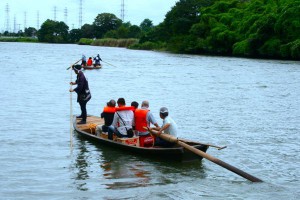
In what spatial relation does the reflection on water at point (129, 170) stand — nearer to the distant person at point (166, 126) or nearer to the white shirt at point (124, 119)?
the distant person at point (166, 126)

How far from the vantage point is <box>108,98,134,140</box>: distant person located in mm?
13695

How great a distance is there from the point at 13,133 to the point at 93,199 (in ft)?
25.2

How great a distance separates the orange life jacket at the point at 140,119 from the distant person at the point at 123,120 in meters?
0.18

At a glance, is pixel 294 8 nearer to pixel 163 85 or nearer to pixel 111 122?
pixel 163 85

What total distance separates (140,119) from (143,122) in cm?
11

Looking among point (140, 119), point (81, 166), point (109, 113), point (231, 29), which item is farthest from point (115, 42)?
point (81, 166)

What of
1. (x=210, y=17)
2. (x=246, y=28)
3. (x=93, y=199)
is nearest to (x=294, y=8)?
(x=246, y=28)

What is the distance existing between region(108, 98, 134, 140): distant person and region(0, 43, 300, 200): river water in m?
0.63

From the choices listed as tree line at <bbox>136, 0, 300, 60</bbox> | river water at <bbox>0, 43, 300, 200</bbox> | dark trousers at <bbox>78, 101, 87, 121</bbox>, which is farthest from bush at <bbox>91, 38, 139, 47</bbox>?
dark trousers at <bbox>78, 101, 87, 121</bbox>

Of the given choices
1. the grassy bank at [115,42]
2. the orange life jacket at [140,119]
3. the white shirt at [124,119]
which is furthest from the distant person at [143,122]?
the grassy bank at [115,42]

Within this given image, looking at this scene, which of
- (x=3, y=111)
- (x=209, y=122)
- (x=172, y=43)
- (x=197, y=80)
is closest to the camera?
(x=209, y=122)

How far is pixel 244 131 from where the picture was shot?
18.7 meters

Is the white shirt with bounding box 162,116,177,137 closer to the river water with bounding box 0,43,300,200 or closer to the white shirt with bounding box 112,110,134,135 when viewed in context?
the river water with bounding box 0,43,300,200

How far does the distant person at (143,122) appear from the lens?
13.5 meters
